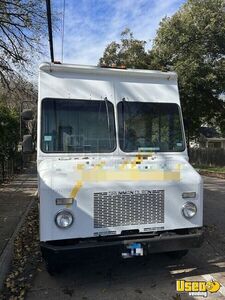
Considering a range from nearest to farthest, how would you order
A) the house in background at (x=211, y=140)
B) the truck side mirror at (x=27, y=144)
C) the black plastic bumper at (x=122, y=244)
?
the black plastic bumper at (x=122, y=244) → the truck side mirror at (x=27, y=144) → the house in background at (x=211, y=140)

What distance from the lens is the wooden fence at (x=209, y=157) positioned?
121 feet

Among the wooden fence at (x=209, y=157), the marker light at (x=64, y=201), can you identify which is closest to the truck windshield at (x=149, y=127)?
the marker light at (x=64, y=201)

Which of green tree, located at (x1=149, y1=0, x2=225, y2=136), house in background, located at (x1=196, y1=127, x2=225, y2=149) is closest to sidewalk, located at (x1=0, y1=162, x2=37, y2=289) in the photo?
green tree, located at (x1=149, y1=0, x2=225, y2=136)

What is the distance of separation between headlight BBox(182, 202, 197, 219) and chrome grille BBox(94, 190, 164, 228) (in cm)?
33

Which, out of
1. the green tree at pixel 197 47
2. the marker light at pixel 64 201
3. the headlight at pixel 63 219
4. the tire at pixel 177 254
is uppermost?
the green tree at pixel 197 47

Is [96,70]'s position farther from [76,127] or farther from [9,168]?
[9,168]

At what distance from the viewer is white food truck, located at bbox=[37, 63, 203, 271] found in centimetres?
510

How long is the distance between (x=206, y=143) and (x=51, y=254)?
55.9m

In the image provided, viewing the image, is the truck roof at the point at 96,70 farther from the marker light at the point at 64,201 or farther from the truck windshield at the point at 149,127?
Result: the marker light at the point at 64,201

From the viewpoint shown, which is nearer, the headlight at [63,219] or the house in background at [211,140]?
the headlight at [63,219]

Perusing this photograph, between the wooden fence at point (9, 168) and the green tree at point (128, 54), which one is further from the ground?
the green tree at point (128, 54)

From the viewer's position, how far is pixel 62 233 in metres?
5.04

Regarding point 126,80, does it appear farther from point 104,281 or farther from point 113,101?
point 104,281

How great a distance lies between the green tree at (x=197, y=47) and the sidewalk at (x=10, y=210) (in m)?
13.7
